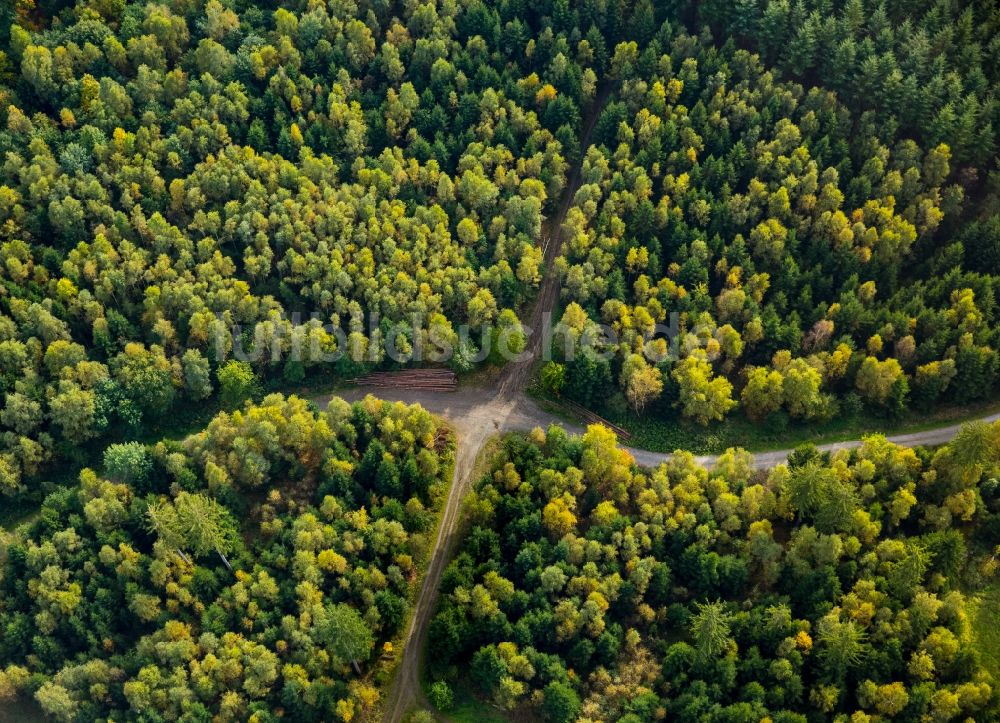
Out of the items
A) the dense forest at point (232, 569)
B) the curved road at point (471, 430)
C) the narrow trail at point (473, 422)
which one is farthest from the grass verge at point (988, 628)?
the dense forest at point (232, 569)

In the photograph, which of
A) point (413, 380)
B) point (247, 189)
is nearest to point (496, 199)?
point (413, 380)

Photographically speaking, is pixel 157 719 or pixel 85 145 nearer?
pixel 157 719

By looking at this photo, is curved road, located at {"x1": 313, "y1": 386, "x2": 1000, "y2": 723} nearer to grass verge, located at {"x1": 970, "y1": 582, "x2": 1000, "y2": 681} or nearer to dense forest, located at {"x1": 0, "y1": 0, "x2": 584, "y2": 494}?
dense forest, located at {"x1": 0, "y1": 0, "x2": 584, "y2": 494}

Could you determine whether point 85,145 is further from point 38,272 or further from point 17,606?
point 17,606

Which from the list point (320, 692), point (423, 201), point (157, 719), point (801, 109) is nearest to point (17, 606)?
point (157, 719)

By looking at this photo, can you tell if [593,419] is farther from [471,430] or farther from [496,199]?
[496,199]

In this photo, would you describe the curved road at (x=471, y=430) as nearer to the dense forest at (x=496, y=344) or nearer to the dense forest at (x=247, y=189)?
the dense forest at (x=496, y=344)
